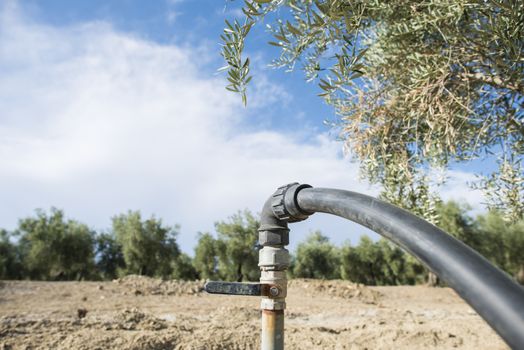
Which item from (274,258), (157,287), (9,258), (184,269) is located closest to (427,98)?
(274,258)

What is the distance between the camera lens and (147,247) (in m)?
34.5

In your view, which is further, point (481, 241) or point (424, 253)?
point (481, 241)

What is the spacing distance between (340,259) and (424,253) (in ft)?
134

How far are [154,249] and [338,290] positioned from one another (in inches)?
715

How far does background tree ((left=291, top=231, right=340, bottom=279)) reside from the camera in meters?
39.9

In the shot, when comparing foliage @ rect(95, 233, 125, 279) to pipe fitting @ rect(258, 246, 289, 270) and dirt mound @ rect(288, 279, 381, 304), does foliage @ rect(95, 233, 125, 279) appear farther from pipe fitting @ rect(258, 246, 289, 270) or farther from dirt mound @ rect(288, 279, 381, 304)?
pipe fitting @ rect(258, 246, 289, 270)

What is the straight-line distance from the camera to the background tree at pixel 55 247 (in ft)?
105

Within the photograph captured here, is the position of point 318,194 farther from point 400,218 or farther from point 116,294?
point 116,294

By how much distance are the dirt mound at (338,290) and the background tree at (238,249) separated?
34.3ft

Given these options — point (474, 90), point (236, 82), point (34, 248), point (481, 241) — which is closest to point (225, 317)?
point (474, 90)

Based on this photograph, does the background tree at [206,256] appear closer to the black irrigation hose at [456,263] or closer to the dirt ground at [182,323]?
the dirt ground at [182,323]

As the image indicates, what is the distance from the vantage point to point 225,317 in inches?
422

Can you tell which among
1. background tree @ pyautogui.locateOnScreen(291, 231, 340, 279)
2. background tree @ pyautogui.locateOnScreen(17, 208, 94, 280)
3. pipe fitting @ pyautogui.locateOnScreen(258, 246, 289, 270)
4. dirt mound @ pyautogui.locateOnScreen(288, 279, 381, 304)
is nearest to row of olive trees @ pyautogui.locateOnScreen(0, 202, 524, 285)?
background tree @ pyautogui.locateOnScreen(17, 208, 94, 280)

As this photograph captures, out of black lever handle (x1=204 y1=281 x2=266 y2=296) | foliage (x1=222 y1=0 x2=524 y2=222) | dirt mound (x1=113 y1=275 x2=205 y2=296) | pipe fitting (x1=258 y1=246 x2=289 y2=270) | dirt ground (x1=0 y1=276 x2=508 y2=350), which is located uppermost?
foliage (x1=222 y1=0 x2=524 y2=222)
